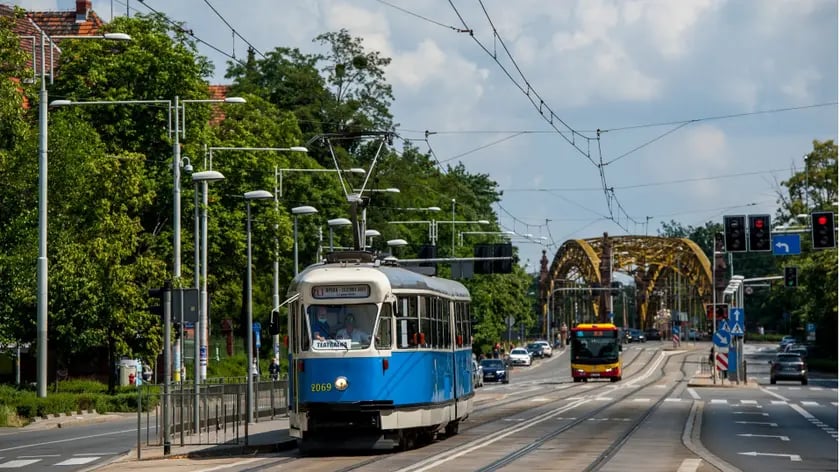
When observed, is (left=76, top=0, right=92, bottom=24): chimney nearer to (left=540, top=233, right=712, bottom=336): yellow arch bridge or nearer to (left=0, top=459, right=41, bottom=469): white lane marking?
(left=0, top=459, right=41, bottom=469): white lane marking

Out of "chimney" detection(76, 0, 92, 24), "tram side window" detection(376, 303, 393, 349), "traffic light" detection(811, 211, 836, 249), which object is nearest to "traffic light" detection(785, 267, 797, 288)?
"traffic light" detection(811, 211, 836, 249)

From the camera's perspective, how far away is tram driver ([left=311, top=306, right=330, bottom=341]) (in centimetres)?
2639

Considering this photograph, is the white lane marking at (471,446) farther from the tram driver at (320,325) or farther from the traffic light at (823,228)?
the traffic light at (823,228)

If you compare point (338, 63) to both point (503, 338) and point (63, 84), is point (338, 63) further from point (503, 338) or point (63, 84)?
point (503, 338)

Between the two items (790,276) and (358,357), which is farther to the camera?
(790,276)

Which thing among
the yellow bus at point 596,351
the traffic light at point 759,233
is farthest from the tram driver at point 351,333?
the yellow bus at point 596,351

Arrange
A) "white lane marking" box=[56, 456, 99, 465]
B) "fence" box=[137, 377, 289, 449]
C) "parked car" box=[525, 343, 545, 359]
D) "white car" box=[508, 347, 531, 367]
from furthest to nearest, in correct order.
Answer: "parked car" box=[525, 343, 545, 359] → "white car" box=[508, 347, 531, 367] → "fence" box=[137, 377, 289, 449] → "white lane marking" box=[56, 456, 99, 465]

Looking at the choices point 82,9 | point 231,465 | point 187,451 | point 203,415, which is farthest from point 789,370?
point 231,465

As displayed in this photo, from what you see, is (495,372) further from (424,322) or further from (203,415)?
(424,322)

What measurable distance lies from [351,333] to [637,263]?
164m

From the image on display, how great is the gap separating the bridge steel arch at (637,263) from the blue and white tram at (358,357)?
146 meters

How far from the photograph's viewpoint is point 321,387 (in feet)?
85.5

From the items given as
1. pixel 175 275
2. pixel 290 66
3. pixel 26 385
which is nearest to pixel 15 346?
pixel 26 385

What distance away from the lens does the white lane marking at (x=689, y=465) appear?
21.7 metres
